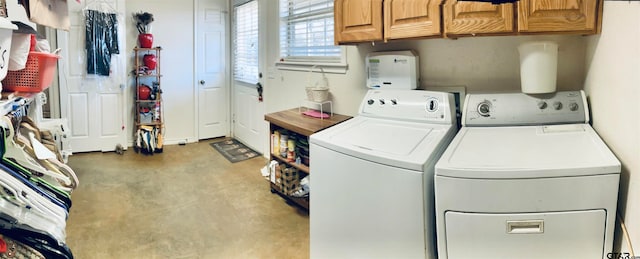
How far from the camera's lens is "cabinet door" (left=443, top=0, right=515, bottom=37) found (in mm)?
1983

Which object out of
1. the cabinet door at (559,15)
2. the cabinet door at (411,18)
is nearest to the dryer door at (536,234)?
the cabinet door at (559,15)

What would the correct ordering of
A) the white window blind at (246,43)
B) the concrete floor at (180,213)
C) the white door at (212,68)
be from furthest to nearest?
1. the white door at (212,68)
2. the white window blind at (246,43)
3. the concrete floor at (180,213)

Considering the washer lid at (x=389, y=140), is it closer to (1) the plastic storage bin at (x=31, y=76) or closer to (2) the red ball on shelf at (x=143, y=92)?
(1) the plastic storage bin at (x=31, y=76)

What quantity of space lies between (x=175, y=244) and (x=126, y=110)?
320cm

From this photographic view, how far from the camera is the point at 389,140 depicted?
203cm

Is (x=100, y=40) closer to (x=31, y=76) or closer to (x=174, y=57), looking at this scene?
(x=174, y=57)

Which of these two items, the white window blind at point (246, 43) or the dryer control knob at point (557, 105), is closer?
A: the dryer control knob at point (557, 105)

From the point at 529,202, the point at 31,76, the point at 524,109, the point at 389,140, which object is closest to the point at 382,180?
the point at 389,140

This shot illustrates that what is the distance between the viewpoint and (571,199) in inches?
59.2

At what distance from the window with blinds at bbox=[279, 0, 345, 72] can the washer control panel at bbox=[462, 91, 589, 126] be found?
143 centimetres

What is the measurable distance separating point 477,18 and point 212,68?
4.44 m

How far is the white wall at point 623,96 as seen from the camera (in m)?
1.42

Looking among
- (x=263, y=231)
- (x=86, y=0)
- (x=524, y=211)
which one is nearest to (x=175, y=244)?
(x=263, y=231)

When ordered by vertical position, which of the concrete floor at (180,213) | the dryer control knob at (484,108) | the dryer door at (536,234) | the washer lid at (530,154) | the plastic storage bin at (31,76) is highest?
the plastic storage bin at (31,76)
